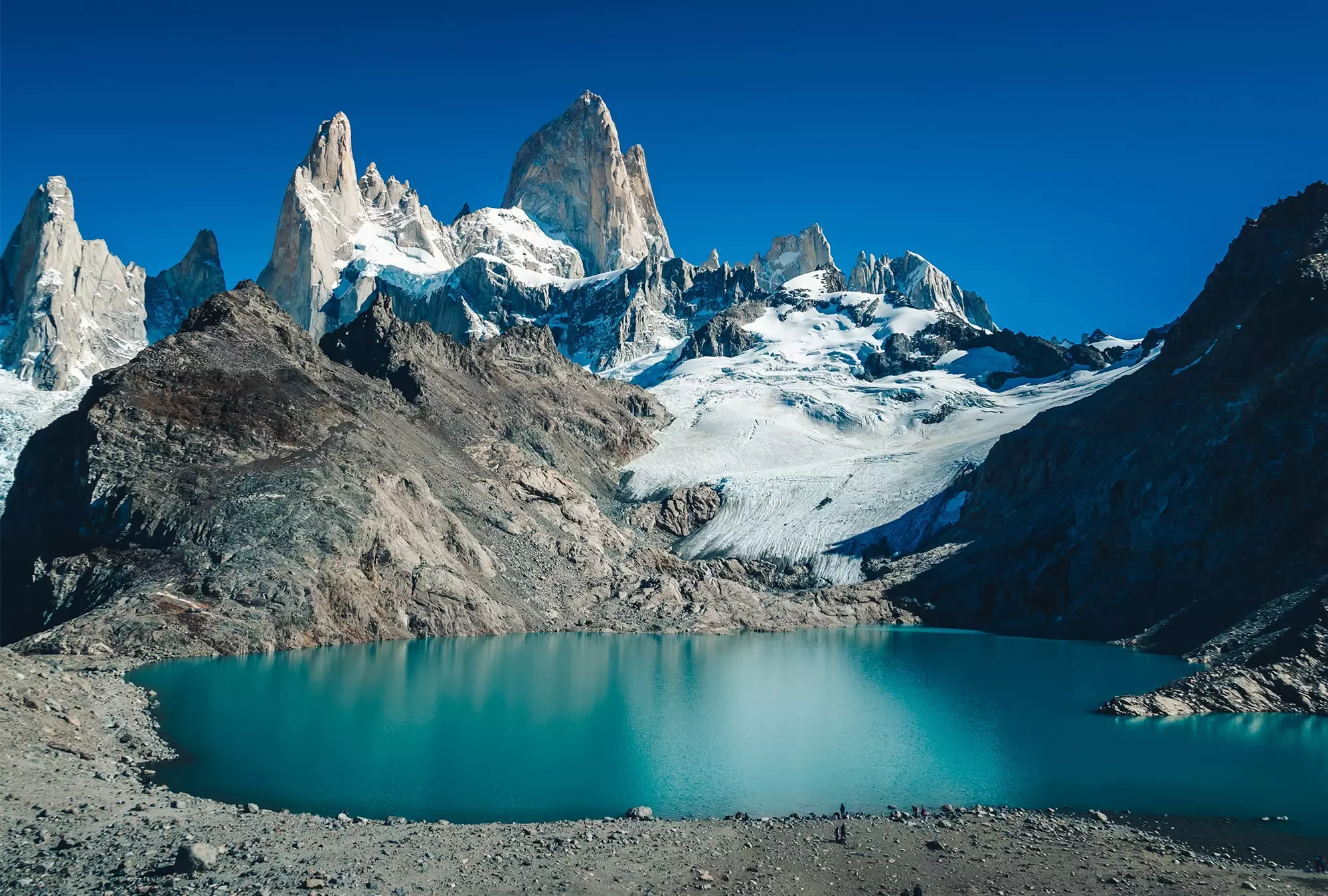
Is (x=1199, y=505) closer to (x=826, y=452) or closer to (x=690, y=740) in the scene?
(x=690, y=740)

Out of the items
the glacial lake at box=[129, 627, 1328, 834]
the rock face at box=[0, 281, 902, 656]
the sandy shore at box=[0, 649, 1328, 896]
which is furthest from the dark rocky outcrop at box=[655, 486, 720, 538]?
the sandy shore at box=[0, 649, 1328, 896]

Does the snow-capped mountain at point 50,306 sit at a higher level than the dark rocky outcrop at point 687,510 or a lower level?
higher

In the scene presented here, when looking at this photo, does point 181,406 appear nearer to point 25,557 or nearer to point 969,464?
point 25,557

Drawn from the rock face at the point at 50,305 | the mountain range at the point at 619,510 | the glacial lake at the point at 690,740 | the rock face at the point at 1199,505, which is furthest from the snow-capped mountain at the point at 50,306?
the rock face at the point at 1199,505

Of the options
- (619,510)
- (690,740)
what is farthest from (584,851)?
(619,510)

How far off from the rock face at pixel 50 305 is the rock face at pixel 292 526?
10880 centimetres

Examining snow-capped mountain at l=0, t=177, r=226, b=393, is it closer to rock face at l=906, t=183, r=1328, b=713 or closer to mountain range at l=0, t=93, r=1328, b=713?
mountain range at l=0, t=93, r=1328, b=713

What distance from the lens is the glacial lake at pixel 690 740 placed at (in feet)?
90.9

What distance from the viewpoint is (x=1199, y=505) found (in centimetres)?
7156

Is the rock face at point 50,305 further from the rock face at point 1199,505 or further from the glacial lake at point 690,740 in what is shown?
the rock face at point 1199,505

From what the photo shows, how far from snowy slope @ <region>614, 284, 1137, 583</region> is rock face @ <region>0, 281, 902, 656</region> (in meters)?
13.0

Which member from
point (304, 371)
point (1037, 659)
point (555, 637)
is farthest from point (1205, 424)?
point (304, 371)

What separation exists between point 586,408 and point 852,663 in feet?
290

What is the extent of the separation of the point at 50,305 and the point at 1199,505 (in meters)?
195
